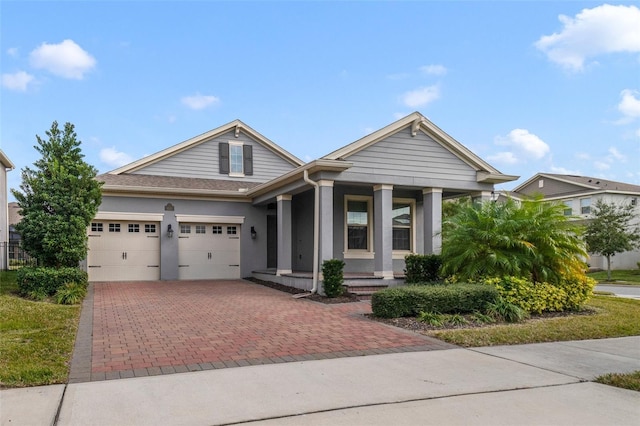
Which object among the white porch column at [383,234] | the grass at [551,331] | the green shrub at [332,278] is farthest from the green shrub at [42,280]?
the grass at [551,331]

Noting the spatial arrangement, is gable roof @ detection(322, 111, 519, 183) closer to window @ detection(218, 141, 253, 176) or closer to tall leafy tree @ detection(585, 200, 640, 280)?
window @ detection(218, 141, 253, 176)

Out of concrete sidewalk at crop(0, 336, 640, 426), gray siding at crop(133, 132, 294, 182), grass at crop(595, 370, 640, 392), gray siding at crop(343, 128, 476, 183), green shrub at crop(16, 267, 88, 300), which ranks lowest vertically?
grass at crop(595, 370, 640, 392)

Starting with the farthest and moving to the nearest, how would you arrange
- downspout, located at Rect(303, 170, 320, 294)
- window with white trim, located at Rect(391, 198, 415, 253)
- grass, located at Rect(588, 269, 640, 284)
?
grass, located at Rect(588, 269, 640, 284)
window with white trim, located at Rect(391, 198, 415, 253)
downspout, located at Rect(303, 170, 320, 294)

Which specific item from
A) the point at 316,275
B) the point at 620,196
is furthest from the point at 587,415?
the point at 620,196

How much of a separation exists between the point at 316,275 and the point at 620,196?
92.0ft

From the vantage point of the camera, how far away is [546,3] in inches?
428

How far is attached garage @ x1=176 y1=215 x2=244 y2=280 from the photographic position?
55.2 feet

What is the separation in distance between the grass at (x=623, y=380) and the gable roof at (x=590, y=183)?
29.5 metres

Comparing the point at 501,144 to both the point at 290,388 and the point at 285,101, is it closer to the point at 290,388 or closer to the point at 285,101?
the point at 285,101

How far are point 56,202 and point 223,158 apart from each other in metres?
8.28

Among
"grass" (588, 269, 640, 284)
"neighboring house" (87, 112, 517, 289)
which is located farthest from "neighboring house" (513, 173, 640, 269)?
"neighboring house" (87, 112, 517, 289)

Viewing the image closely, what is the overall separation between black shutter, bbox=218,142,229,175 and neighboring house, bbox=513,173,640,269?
860 inches

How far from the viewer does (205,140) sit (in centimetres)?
1895

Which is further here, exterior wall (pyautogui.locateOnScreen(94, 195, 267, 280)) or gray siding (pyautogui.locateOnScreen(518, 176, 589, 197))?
gray siding (pyautogui.locateOnScreen(518, 176, 589, 197))
